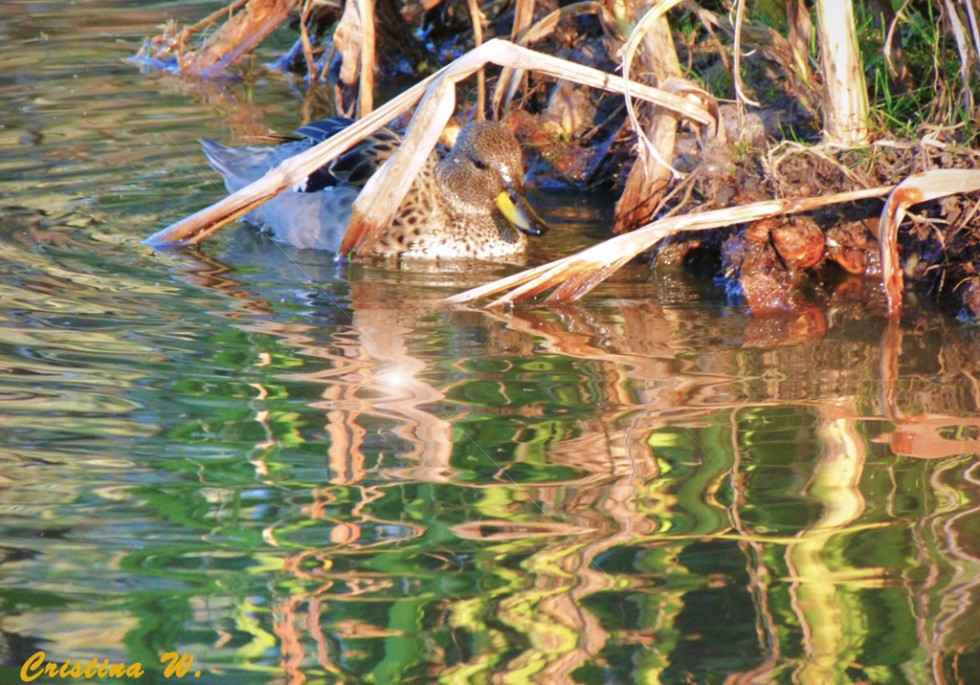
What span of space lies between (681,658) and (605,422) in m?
1.29

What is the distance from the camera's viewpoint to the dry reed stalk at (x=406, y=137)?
5.79m

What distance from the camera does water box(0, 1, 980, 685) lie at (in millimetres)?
3053

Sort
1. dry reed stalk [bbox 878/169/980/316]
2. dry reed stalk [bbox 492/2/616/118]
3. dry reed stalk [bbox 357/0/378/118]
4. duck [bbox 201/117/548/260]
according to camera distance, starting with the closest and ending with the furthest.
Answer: dry reed stalk [bbox 878/169/980/316]
duck [bbox 201/117/548/260]
dry reed stalk [bbox 492/2/616/118]
dry reed stalk [bbox 357/0/378/118]

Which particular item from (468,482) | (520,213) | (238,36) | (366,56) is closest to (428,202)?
(520,213)

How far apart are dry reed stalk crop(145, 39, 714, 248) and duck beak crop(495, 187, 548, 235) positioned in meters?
0.81

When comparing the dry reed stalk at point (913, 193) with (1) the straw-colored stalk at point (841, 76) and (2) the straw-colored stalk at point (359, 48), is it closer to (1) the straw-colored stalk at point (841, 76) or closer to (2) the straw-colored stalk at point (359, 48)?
(1) the straw-colored stalk at point (841, 76)

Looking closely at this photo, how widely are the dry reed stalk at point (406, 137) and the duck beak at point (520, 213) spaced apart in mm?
810

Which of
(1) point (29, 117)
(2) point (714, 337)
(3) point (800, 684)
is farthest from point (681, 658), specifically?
(1) point (29, 117)

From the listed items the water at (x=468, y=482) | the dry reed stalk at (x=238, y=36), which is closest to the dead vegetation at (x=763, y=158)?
the water at (x=468, y=482)

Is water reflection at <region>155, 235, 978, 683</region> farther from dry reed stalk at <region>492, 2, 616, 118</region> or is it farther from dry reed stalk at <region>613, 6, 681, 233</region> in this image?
dry reed stalk at <region>492, 2, 616, 118</region>

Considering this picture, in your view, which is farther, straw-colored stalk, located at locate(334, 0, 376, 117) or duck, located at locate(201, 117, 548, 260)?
straw-colored stalk, located at locate(334, 0, 376, 117)

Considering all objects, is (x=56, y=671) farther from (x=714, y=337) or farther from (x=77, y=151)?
(x=77, y=151)

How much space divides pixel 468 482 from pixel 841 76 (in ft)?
9.22
